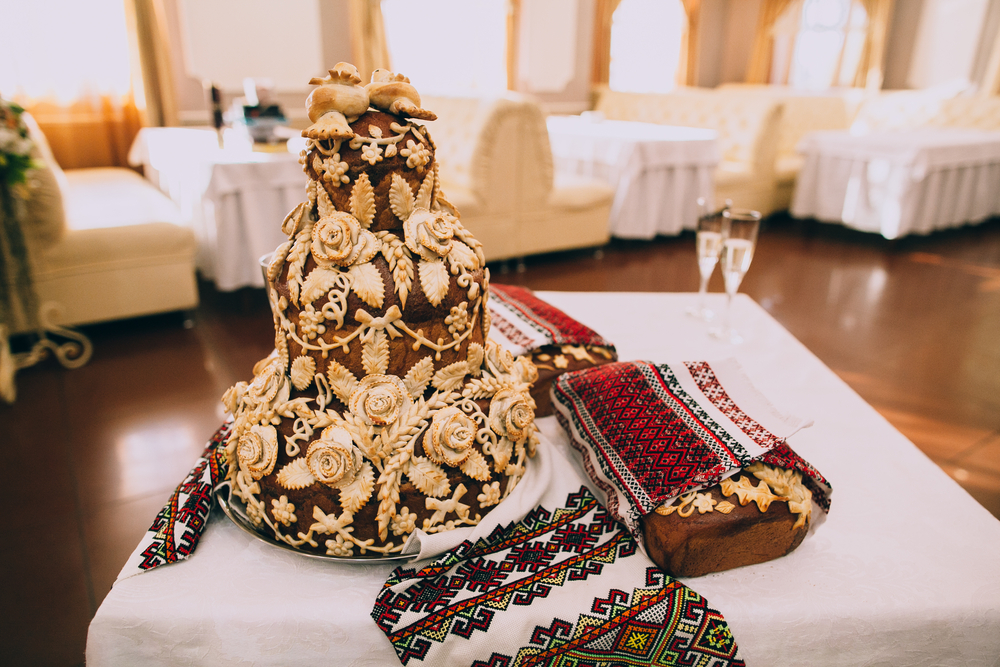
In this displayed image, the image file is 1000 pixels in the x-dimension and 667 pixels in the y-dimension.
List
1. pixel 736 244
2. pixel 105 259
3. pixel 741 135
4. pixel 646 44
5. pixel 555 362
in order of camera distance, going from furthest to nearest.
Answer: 1. pixel 646 44
2. pixel 741 135
3. pixel 105 259
4. pixel 736 244
5. pixel 555 362

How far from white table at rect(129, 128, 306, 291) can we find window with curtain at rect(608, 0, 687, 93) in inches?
232

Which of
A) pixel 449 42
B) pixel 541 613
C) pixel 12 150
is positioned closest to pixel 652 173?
pixel 449 42

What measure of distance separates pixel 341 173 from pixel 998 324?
3.56 meters

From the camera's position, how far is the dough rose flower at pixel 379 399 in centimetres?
68

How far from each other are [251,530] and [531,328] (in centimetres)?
57

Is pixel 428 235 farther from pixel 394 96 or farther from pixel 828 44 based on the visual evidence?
pixel 828 44

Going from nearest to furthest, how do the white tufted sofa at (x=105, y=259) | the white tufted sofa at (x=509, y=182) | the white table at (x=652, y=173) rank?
the white tufted sofa at (x=105, y=259)
the white tufted sofa at (x=509, y=182)
the white table at (x=652, y=173)

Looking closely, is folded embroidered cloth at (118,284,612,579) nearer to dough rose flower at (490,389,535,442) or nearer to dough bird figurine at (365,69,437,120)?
dough rose flower at (490,389,535,442)

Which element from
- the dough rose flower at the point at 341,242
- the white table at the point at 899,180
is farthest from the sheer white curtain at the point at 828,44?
the dough rose flower at the point at 341,242

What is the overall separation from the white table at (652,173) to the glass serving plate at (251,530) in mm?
3920

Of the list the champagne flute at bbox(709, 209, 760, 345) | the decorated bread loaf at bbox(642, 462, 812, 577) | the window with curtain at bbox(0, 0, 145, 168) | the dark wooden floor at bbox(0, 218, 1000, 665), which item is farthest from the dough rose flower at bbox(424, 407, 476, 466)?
the window with curtain at bbox(0, 0, 145, 168)

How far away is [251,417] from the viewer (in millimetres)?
722

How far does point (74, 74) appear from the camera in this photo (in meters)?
4.59

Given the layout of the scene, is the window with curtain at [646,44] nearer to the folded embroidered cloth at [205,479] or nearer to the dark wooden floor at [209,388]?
the dark wooden floor at [209,388]
